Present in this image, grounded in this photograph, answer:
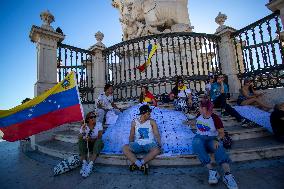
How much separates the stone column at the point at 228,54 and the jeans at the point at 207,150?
5.43 meters

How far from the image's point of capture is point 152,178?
3549mm

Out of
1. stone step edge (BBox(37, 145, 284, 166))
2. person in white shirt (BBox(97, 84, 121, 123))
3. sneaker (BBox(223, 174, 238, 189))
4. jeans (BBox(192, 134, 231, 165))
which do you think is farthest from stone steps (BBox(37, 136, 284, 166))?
person in white shirt (BBox(97, 84, 121, 123))

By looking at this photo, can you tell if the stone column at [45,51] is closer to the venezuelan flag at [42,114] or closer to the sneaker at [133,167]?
the venezuelan flag at [42,114]

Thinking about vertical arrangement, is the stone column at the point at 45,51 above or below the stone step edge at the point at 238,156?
above

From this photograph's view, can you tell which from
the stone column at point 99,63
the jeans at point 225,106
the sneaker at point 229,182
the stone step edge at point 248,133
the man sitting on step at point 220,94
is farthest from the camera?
the stone column at point 99,63

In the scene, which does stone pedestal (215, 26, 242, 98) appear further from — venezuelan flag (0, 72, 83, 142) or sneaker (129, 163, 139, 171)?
venezuelan flag (0, 72, 83, 142)

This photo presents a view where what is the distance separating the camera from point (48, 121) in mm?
3928

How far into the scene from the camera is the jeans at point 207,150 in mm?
3409

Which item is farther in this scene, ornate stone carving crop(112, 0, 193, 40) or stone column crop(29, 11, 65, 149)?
ornate stone carving crop(112, 0, 193, 40)

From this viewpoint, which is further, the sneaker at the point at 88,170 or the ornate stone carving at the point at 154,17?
the ornate stone carving at the point at 154,17

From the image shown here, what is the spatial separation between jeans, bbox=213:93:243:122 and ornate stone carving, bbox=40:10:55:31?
6.82 m

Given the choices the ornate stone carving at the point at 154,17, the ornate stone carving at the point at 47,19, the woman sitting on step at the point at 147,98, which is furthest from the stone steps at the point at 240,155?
the ornate stone carving at the point at 154,17

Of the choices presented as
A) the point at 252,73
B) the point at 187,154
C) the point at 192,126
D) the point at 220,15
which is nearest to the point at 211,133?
the point at 187,154

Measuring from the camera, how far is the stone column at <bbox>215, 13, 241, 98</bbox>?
851 centimetres
